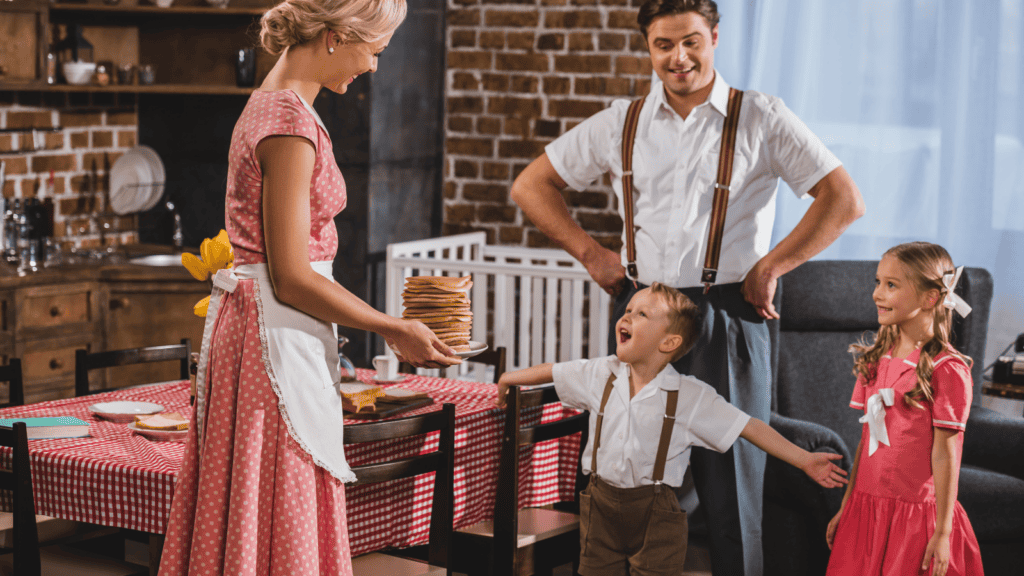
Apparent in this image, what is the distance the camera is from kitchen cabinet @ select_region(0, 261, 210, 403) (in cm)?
349

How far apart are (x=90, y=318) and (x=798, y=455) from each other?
2.59m

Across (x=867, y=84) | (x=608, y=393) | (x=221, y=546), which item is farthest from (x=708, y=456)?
(x=867, y=84)

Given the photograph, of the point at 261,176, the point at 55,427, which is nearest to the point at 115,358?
the point at 55,427

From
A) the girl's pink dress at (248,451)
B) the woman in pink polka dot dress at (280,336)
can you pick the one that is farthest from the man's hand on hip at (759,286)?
the girl's pink dress at (248,451)

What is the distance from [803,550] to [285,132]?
176 cm

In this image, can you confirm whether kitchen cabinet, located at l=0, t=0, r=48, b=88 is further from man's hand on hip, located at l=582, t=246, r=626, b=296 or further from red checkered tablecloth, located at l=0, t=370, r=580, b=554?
man's hand on hip, located at l=582, t=246, r=626, b=296

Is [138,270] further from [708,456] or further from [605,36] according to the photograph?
[708,456]

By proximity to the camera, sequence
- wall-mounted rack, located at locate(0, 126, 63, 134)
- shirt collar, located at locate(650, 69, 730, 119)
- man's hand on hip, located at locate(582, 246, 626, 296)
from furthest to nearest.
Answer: wall-mounted rack, located at locate(0, 126, 63, 134) → man's hand on hip, located at locate(582, 246, 626, 296) → shirt collar, located at locate(650, 69, 730, 119)

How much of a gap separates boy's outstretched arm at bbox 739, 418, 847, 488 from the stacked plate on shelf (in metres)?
2.96

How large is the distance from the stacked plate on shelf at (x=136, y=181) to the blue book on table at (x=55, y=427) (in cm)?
227

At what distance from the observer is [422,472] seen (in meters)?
1.94

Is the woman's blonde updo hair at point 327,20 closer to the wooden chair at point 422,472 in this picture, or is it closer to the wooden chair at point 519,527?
the wooden chair at point 422,472

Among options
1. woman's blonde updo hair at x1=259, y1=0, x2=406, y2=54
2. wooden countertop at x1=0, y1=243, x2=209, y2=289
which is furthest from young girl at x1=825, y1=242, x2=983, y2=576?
wooden countertop at x1=0, y1=243, x2=209, y2=289

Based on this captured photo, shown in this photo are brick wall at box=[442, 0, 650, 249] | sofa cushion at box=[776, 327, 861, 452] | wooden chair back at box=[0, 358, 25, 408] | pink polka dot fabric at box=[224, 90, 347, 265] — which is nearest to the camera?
pink polka dot fabric at box=[224, 90, 347, 265]
